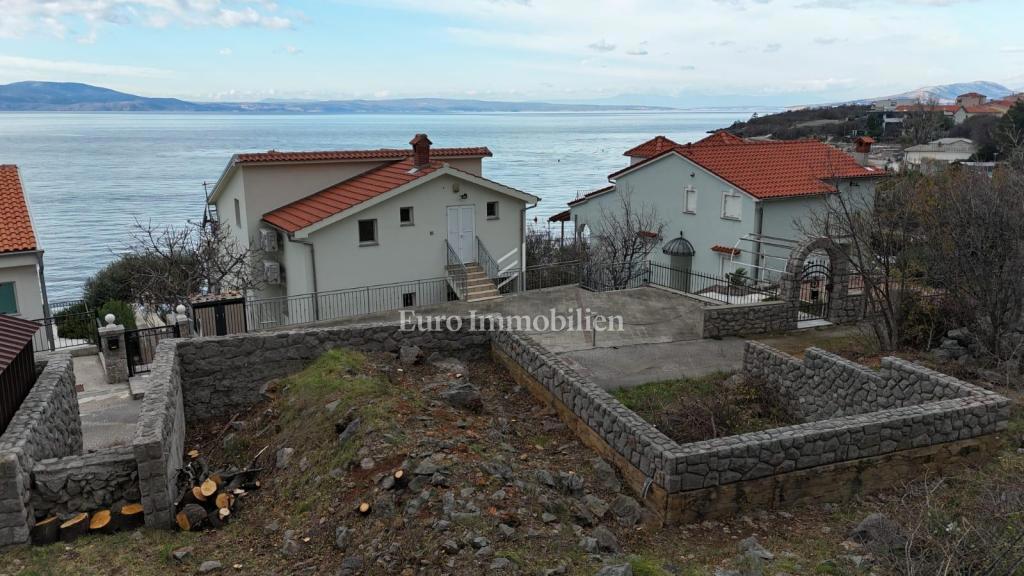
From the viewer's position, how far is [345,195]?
25969mm

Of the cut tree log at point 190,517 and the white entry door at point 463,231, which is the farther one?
the white entry door at point 463,231

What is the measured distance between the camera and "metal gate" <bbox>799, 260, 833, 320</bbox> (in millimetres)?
18719

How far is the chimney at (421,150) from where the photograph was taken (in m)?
25.9

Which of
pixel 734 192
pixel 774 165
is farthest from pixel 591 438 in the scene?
pixel 774 165

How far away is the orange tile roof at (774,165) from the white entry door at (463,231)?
11.6 meters

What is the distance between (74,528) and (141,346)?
12.3 meters

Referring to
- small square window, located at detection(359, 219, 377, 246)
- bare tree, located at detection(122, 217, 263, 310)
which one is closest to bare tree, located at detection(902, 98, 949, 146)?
small square window, located at detection(359, 219, 377, 246)

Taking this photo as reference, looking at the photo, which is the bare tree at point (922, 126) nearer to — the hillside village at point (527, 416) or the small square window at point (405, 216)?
the hillside village at point (527, 416)

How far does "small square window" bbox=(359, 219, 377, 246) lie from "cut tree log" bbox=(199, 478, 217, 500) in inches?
633

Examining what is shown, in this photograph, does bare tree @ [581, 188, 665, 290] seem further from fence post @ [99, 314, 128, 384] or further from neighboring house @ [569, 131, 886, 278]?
fence post @ [99, 314, 128, 384]

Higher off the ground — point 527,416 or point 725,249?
point 527,416

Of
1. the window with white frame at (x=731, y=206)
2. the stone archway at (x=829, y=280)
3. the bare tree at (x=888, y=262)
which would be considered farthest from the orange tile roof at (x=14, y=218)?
the window with white frame at (x=731, y=206)

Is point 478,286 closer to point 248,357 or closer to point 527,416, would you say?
point 248,357

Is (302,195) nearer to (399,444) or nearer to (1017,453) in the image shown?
(399,444)
